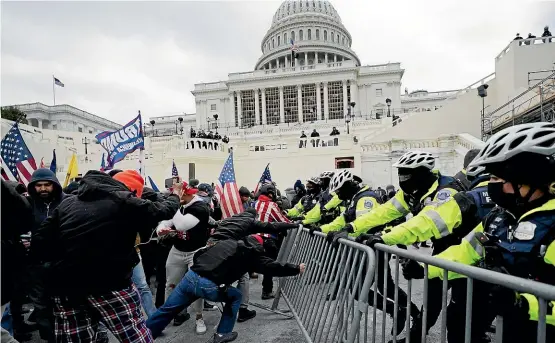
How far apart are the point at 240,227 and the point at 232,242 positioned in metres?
0.41

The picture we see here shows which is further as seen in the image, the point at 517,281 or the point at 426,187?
the point at 426,187

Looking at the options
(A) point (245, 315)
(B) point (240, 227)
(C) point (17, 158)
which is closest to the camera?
(B) point (240, 227)

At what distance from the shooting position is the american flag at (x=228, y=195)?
5988mm

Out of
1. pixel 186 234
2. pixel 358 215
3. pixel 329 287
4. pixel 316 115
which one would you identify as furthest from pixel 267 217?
pixel 316 115

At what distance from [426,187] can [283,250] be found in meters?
2.39

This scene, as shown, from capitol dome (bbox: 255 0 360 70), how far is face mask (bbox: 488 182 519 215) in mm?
75443

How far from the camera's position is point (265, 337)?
4.17 metres

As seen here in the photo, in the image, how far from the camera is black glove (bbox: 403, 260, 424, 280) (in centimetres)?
232

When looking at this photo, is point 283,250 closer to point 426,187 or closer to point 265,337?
point 265,337

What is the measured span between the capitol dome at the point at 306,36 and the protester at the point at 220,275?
74.1m

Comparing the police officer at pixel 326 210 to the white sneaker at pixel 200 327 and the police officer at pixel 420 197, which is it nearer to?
the police officer at pixel 420 197

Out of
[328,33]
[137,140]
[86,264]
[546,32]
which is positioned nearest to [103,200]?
[86,264]

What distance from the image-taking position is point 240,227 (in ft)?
13.5

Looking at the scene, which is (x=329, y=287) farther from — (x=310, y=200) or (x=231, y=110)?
(x=231, y=110)
